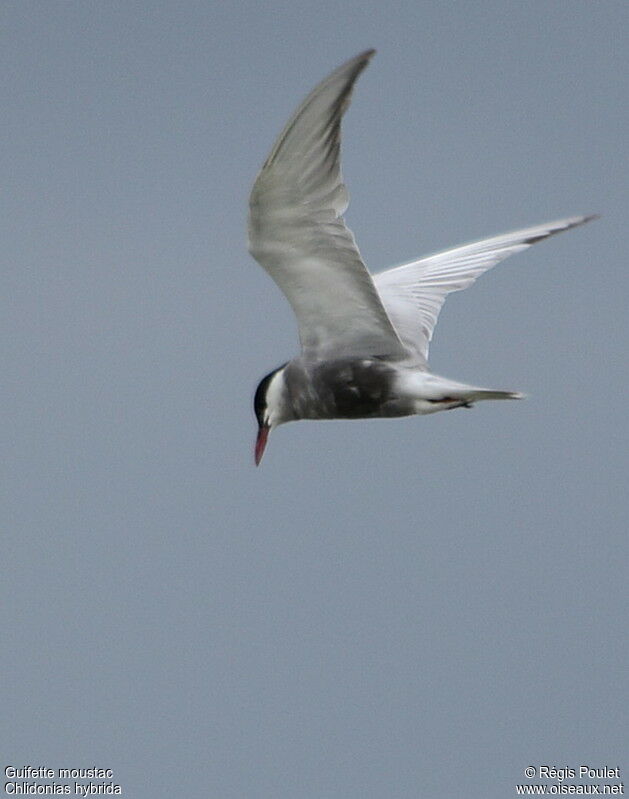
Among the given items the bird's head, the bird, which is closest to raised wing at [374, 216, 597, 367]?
the bird

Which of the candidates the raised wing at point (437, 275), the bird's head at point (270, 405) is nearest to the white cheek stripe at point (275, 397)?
the bird's head at point (270, 405)

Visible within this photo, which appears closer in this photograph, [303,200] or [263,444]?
[303,200]

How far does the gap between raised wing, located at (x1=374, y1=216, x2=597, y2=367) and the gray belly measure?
93 centimetres

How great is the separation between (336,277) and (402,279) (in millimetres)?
2089

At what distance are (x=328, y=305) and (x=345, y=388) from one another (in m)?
0.46

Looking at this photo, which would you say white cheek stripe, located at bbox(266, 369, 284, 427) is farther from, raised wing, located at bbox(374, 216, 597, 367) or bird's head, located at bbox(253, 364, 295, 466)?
raised wing, located at bbox(374, 216, 597, 367)

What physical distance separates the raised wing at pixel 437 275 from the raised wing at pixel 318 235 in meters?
0.94

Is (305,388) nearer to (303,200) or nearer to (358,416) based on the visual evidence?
(358,416)

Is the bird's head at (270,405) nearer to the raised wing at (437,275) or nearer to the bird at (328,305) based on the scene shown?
the bird at (328,305)

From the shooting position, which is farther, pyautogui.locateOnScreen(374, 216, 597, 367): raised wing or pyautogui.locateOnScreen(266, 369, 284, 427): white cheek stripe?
pyautogui.locateOnScreen(374, 216, 597, 367): raised wing

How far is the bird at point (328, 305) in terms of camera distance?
7.39 m

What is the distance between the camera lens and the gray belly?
8.59 m

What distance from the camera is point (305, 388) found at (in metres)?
8.84

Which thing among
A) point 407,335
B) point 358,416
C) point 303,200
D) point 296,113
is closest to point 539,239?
point 407,335
